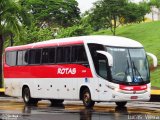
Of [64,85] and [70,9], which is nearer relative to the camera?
[64,85]

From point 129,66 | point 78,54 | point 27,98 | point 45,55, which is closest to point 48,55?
point 45,55

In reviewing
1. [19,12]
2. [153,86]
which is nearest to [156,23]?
[153,86]

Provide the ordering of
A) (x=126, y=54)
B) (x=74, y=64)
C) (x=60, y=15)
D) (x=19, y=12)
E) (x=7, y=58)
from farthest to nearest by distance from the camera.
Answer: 1. (x=60, y=15)
2. (x=19, y=12)
3. (x=7, y=58)
4. (x=74, y=64)
5. (x=126, y=54)

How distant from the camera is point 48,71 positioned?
26641mm

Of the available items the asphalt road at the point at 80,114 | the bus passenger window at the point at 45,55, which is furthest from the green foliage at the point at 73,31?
the asphalt road at the point at 80,114

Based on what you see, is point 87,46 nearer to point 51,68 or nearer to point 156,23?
point 51,68

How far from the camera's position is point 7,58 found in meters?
31.2

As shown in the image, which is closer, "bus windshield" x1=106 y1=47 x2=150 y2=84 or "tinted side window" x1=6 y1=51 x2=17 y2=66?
"bus windshield" x1=106 y1=47 x2=150 y2=84

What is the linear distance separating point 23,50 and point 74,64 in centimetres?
567

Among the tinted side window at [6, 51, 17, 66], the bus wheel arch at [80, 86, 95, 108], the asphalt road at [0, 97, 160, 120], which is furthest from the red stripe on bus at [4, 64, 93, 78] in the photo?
the asphalt road at [0, 97, 160, 120]

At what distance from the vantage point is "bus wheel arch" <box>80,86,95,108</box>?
2322cm

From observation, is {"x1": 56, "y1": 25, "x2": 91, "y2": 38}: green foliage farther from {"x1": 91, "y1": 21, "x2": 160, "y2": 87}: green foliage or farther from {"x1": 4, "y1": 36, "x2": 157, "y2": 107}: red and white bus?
{"x1": 4, "y1": 36, "x2": 157, "y2": 107}: red and white bus

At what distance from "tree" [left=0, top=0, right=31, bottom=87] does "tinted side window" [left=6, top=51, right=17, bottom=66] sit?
32.6ft

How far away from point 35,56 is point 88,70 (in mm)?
5360
